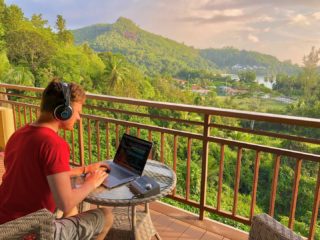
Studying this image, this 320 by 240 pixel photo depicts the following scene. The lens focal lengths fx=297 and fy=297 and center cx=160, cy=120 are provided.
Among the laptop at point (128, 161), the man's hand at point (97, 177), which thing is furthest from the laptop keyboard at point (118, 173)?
the man's hand at point (97, 177)

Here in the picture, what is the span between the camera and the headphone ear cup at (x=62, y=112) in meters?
1.39

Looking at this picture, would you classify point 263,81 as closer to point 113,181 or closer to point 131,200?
point 113,181

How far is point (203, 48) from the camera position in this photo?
135 ft

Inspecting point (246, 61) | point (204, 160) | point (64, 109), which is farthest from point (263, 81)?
point (64, 109)

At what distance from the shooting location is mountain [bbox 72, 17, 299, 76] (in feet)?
120

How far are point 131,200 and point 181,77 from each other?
34459 millimetres

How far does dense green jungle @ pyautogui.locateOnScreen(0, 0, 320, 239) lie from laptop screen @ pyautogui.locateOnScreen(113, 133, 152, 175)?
12.3 metres

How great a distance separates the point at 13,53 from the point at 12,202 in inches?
982

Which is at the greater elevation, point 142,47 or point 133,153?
point 142,47

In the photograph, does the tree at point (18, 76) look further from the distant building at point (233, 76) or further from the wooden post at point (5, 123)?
the distant building at point (233, 76)

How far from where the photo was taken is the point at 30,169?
133 cm

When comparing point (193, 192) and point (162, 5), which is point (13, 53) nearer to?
point (193, 192)

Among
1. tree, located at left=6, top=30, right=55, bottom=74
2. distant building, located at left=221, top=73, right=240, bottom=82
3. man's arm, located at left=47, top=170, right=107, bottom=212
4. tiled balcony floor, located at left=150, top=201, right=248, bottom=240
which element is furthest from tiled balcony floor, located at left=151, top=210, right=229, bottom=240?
distant building, located at left=221, top=73, right=240, bottom=82

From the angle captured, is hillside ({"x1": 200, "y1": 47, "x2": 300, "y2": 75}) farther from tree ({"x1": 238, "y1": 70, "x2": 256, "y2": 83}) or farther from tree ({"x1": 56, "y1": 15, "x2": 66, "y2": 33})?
tree ({"x1": 56, "y1": 15, "x2": 66, "y2": 33})
